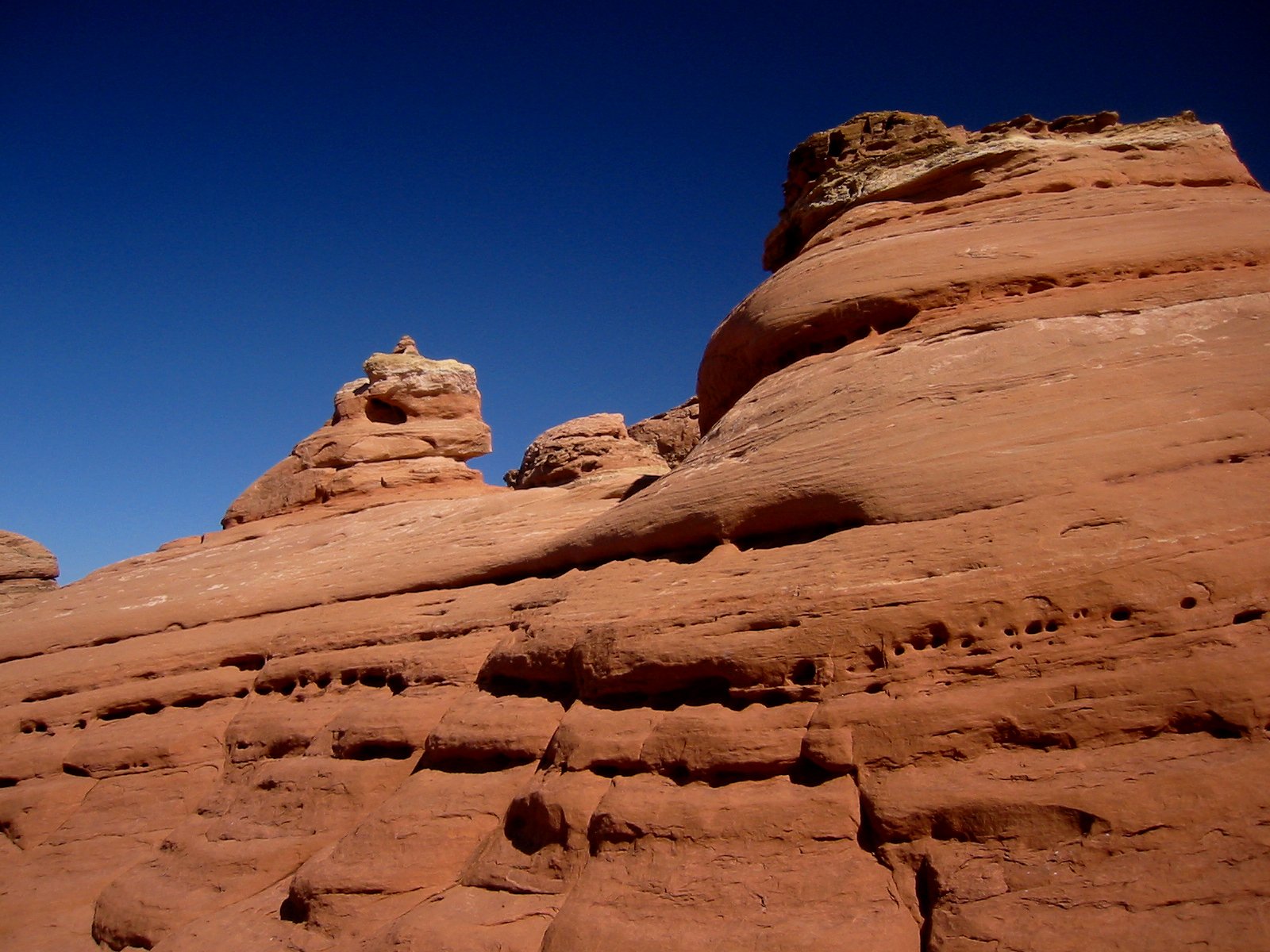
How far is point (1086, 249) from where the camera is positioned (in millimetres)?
8836

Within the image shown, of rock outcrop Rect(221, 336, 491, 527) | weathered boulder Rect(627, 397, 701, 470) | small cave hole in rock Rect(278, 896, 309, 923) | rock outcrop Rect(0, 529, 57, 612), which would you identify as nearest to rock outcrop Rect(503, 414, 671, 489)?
rock outcrop Rect(221, 336, 491, 527)

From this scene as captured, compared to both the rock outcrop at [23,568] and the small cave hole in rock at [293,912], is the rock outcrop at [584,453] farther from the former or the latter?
the rock outcrop at [23,568]

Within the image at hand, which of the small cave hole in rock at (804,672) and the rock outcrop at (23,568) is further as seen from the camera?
the rock outcrop at (23,568)

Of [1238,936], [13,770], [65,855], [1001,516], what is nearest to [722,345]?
[1001,516]

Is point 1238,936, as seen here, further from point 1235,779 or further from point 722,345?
point 722,345

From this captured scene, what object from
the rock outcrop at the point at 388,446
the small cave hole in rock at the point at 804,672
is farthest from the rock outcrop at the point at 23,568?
the small cave hole in rock at the point at 804,672

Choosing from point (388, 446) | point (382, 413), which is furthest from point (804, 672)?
point (382, 413)

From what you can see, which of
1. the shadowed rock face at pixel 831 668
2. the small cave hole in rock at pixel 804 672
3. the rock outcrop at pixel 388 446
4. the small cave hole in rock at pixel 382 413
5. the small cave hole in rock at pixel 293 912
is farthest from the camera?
the small cave hole in rock at pixel 382 413

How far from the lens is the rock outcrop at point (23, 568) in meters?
23.3

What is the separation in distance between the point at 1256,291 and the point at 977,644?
4.77m

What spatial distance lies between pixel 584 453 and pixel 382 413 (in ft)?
17.3

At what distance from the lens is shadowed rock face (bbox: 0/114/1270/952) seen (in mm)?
5051

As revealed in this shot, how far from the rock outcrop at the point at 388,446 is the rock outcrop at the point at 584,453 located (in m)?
1.77

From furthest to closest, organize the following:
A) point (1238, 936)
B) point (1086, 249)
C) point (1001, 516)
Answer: point (1086, 249) → point (1001, 516) → point (1238, 936)
